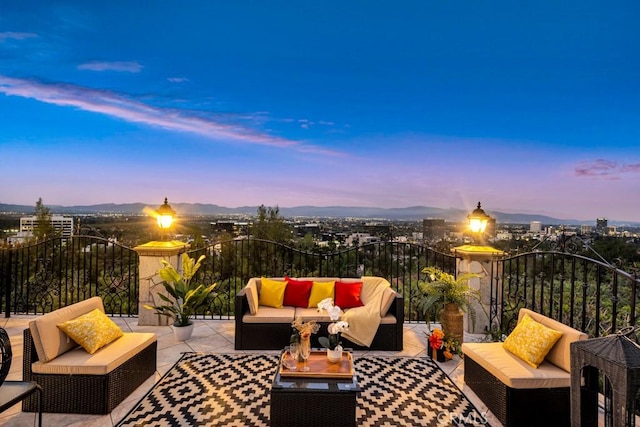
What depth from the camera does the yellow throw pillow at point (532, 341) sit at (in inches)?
115

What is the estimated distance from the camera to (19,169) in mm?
9016

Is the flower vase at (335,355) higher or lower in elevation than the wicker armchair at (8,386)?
lower

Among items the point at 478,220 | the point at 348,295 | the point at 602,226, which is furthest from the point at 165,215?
the point at 602,226

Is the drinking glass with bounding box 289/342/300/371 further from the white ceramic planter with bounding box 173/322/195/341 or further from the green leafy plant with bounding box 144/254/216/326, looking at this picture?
the white ceramic planter with bounding box 173/322/195/341

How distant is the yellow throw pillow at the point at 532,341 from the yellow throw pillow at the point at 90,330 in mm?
4025

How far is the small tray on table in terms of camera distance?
2828 millimetres

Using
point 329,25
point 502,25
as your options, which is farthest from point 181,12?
point 502,25

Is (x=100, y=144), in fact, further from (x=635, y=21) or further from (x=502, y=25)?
(x=635, y=21)

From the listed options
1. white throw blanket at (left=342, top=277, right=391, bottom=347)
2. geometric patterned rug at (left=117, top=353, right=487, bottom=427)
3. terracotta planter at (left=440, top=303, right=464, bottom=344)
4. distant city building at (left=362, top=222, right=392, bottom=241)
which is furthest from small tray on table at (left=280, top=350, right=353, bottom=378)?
distant city building at (left=362, top=222, right=392, bottom=241)

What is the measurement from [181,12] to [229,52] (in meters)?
1.12

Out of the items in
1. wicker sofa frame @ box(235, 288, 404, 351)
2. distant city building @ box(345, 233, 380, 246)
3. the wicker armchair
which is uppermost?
distant city building @ box(345, 233, 380, 246)

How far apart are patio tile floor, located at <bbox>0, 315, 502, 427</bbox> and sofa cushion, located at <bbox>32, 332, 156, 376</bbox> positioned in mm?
364

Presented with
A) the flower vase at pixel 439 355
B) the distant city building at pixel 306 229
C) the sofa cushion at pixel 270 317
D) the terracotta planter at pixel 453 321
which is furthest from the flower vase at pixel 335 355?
the distant city building at pixel 306 229

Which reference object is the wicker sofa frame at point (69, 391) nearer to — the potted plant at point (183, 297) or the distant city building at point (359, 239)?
the potted plant at point (183, 297)
